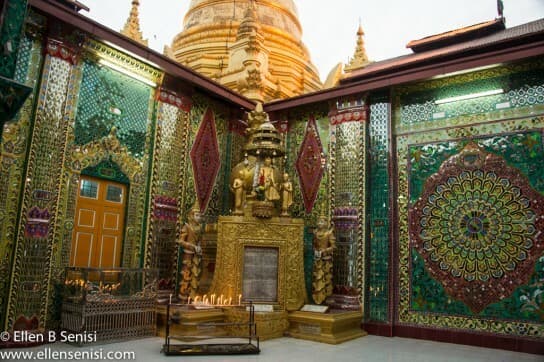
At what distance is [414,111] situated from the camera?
788 cm

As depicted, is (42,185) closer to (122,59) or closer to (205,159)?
(122,59)

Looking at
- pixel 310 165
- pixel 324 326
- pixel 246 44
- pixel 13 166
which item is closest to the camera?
pixel 13 166

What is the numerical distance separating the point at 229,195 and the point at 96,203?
286 centimetres

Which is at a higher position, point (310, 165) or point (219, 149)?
point (219, 149)

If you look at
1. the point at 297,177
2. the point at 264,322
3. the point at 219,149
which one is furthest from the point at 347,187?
the point at 264,322

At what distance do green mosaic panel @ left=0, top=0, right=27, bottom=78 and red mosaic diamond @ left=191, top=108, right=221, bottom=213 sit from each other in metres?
4.92

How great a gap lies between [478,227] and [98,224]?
18.5 ft

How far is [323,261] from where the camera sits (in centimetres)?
763

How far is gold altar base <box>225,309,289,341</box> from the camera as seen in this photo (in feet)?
21.4

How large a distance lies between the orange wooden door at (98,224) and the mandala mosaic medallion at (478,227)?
4.65m

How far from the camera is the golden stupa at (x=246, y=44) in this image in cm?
1100

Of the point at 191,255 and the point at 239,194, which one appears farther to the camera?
the point at 239,194

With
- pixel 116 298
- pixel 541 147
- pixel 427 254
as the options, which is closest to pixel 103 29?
pixel 116 298

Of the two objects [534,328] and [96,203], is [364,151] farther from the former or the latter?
[96,203]
